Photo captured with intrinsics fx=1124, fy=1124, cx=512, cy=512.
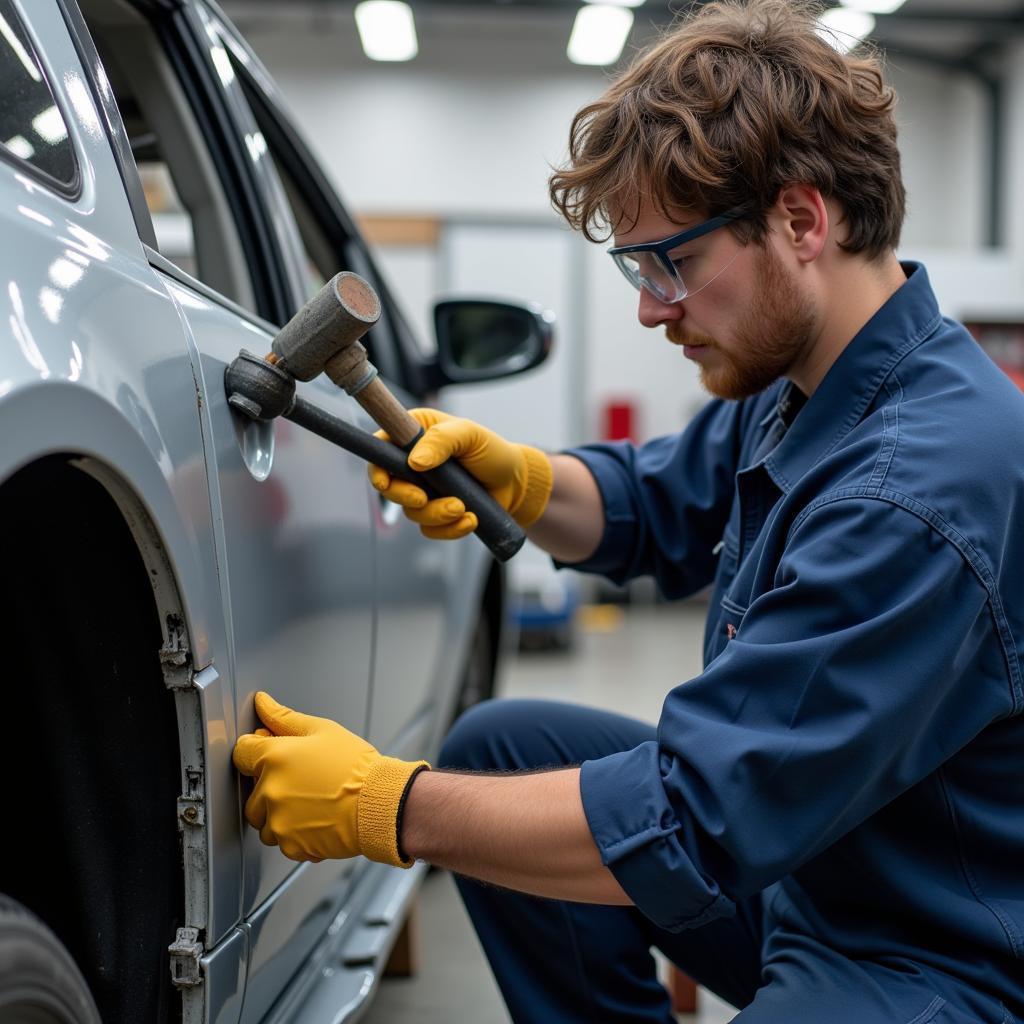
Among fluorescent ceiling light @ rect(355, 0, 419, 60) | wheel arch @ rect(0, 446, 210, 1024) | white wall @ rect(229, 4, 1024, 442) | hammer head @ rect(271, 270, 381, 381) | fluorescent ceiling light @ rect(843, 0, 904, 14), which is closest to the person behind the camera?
wheel arch @ rect(0, 446, 210, 1024)

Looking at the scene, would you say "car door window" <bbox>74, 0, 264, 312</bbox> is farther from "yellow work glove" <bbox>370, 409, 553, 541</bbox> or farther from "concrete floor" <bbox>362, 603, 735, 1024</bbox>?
"concrete floor" <bbox>362, 603, 735, 1024</bbox>

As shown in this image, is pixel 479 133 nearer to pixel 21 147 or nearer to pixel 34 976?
pixel 21 147

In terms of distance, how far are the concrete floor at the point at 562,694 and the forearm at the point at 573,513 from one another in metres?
0.87

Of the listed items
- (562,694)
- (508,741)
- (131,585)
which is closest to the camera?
(131,585)

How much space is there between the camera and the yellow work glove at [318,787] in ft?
3.40

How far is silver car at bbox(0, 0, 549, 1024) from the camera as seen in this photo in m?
0.77

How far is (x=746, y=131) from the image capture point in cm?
125

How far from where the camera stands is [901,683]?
101cm

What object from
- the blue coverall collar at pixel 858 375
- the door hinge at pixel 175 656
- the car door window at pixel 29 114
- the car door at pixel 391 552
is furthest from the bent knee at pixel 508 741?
the car door window at pixel 29 114

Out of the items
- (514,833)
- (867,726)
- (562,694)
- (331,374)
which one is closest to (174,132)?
(331,374)

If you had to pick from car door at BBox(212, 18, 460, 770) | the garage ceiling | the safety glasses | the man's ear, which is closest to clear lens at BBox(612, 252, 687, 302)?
Result: the safety glasses

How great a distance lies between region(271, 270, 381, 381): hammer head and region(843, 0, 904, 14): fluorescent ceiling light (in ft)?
22.7

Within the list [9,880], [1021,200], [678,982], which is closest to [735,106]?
[9,880]

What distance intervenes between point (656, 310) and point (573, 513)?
0.53 meters
